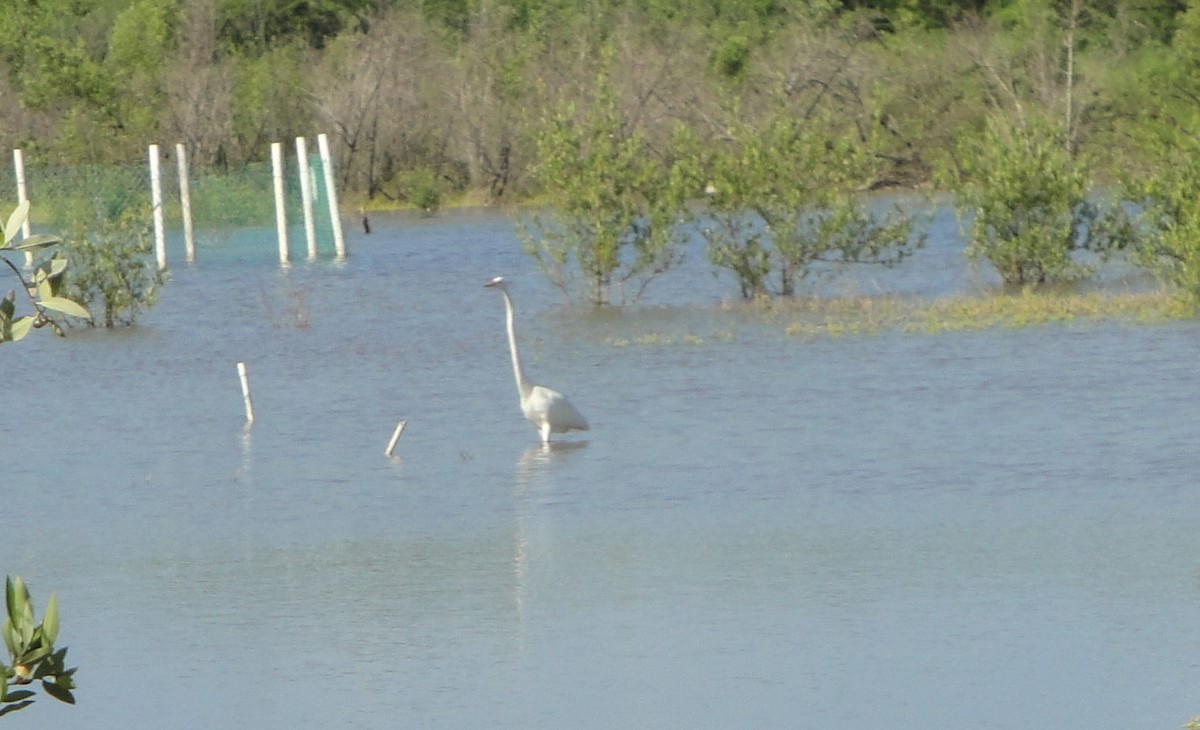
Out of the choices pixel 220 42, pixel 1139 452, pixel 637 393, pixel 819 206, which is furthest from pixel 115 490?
pixel 220 42

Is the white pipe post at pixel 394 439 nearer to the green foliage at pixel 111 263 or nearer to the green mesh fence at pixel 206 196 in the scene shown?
the green foliage at pixel 111 263

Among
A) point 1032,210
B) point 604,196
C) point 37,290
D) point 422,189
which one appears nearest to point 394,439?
point 604,196

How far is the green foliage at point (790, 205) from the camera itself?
1992 cm

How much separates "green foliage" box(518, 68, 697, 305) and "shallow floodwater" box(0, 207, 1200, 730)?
183 centimetres

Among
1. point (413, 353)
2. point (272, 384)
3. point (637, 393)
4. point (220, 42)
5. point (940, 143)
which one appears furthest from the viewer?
point (220, 42)

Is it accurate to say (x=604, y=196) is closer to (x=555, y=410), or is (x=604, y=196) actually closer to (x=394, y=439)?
(x=555, y=410)

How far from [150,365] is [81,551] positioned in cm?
832

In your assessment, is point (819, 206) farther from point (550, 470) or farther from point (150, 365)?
point (550, 470)

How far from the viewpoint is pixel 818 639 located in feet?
24.5

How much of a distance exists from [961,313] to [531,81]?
29312mm

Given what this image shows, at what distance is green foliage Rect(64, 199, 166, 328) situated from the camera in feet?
65.3

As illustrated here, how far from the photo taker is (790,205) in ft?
65.4

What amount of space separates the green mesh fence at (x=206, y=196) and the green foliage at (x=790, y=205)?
12.2 metres

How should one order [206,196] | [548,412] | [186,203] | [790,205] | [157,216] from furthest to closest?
[206,196] < [186,203] < [157,216] < [790,205] < [548,412]
